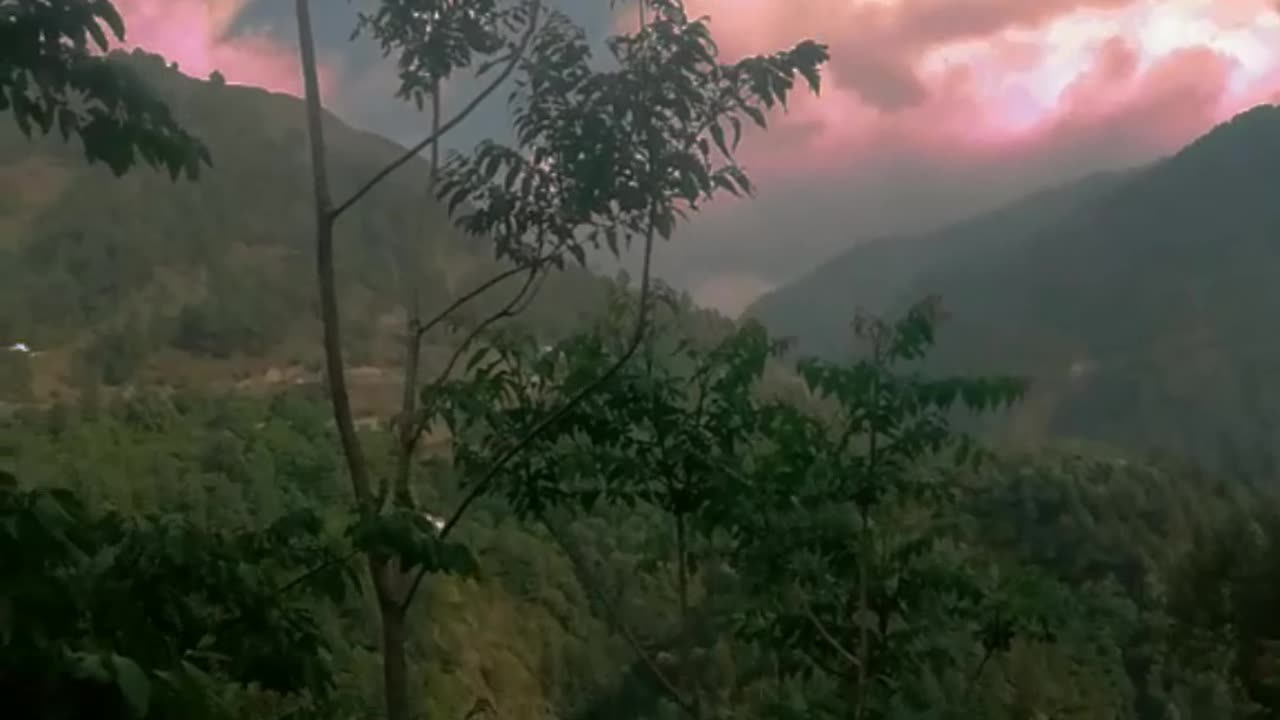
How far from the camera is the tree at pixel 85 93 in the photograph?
295cm

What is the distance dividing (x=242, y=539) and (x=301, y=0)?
2.19 m

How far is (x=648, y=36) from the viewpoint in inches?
172

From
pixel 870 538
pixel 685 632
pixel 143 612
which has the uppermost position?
pixel 143 612

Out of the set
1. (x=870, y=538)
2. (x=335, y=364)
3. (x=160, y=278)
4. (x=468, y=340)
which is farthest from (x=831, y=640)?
(x=160, y=278)

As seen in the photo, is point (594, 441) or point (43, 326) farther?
point (43, 326)

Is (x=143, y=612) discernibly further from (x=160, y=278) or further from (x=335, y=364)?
(x=160, y=278)

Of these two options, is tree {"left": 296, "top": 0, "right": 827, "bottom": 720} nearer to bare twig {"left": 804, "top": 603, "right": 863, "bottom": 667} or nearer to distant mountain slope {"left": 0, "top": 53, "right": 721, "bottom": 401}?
bare twig {"left": 804, "top": 603, "right": 863, "bottom": 667}

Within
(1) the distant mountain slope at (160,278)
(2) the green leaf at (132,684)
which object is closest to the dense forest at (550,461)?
(2) the green leaf at (132,684)

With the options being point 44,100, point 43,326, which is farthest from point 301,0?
point 43,326

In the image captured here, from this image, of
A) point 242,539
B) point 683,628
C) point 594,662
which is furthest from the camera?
point 594,662

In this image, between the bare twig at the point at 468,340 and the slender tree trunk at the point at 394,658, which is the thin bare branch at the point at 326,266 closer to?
the bare twig at the point at 468,340

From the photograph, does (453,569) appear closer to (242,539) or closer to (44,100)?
(242,539)

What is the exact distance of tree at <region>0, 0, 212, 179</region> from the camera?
9.68 ft

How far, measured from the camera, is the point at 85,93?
3.07 meters
